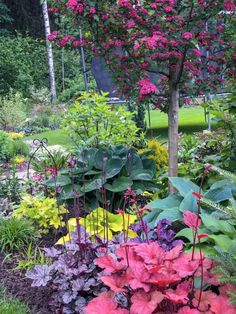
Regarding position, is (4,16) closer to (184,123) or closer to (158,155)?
(184,123)

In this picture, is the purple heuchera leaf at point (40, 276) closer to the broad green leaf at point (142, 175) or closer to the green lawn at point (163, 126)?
the broad green leaf at point (142, 175)

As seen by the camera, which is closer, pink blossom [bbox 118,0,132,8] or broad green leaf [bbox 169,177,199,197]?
broad green leaf [bbox 169,177,199,197]

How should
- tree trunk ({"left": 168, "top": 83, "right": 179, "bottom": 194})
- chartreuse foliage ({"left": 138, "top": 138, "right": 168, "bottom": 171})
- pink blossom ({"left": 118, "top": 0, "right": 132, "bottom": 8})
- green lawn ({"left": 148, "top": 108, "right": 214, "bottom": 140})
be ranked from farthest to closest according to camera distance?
green lawn ({"left": 148, "top": 108, "right": 214, "bottom": 140}) → chartreuse foliage ({"left": 138, "top": 138, "right": 168, "bottom": 171}) → tree trunk ({"left": 168, "top": 83, "right": 179, "bottom": 194}) → pink blossom ({"left": 118, "top": 0, "right": 132, "bottom": 8})

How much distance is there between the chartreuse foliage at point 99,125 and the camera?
515 centimetres

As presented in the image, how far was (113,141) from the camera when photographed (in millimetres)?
5156

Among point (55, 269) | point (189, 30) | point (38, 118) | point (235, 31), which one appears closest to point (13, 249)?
point (55, 269)

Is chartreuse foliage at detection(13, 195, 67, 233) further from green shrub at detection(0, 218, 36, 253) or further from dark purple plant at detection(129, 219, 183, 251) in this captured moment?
dark purple plant at detection(129, 219, 183, 251)

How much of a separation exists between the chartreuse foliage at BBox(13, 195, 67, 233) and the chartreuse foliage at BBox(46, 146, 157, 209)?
0.12 meters

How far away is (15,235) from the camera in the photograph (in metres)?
3.70

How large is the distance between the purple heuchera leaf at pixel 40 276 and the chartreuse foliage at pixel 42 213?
1.16m

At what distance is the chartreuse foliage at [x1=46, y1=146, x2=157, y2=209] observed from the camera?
397 cm

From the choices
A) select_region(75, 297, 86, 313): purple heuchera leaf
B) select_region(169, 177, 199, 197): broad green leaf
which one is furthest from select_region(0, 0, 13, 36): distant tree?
select_region(75, 297, 86, 313): purple heuchera leaf

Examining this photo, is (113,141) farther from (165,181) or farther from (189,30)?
(189,30)

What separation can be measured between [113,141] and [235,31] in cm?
174
